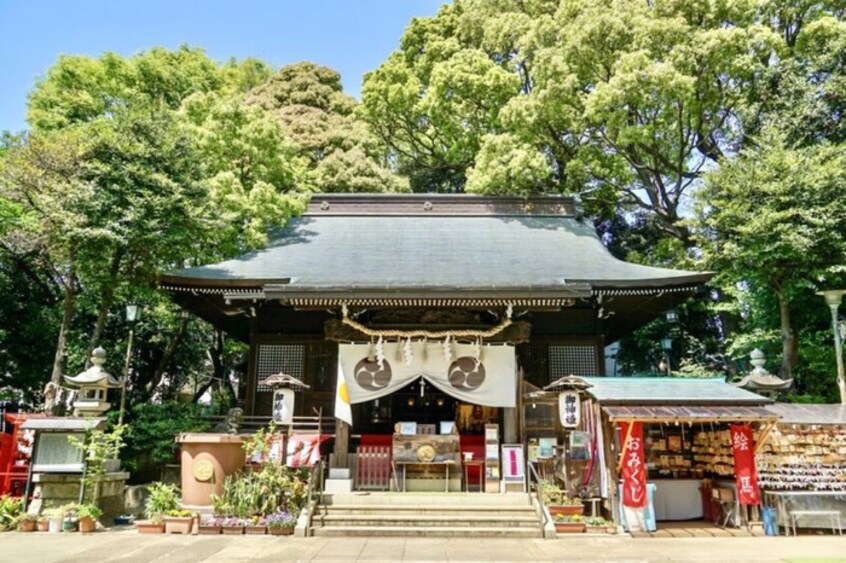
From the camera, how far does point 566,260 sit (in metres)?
12.5

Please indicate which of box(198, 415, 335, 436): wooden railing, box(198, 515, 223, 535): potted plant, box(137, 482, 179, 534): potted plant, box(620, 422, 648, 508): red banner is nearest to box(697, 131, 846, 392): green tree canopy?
box(620, 422, 648, 508): red banner

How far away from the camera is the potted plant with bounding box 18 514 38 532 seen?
827cm

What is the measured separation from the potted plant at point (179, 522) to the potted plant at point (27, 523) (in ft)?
6.60

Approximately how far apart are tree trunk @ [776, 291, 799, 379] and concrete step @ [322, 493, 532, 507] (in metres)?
7.81

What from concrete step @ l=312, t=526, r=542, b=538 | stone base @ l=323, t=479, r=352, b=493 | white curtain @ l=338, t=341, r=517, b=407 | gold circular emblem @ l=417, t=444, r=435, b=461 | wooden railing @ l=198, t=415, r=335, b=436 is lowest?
concrete step @ l=312, t=526, r=542, b=538

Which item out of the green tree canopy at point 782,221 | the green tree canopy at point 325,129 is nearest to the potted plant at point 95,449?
the green tree canopy at point 325,129

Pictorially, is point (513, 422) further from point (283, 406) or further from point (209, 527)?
point (209, 527)

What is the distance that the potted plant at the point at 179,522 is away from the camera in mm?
8242

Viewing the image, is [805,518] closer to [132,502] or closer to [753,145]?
[753,145]

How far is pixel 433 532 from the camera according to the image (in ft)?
26.9

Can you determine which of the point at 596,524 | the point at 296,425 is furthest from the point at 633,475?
the point at 296,425

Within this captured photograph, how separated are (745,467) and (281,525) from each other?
7153 millimetres

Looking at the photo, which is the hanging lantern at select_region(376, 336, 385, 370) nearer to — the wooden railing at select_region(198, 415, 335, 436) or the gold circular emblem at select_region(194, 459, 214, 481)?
the wooden railing at select_region(198, 415, 335, 436)

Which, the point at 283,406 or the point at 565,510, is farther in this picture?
the point at 283,406
